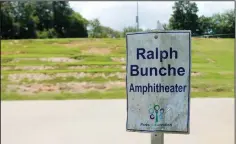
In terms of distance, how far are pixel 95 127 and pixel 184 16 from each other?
3742 mm

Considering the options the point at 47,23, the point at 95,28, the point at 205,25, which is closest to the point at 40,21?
the point at 47,23

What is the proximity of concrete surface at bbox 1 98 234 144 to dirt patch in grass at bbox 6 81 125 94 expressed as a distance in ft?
6.00

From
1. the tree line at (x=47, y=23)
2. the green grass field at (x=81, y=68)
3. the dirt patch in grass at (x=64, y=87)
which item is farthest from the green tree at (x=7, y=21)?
the dirt patch in grass at (x=64, y=87)

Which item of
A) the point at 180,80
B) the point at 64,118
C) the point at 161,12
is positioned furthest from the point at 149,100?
the point at 161,12

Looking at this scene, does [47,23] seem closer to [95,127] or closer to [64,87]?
[64,87]

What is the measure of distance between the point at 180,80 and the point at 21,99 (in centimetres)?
593

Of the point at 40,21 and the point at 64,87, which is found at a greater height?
the point at 40,21

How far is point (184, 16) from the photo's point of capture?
6906 mm

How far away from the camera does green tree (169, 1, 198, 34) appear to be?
6.77 meters

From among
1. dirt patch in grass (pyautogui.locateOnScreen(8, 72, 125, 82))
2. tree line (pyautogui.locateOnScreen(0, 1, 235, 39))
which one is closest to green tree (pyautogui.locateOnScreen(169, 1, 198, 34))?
tree line (pyautogui.locateOnScreen(0, 1, 235, 39))

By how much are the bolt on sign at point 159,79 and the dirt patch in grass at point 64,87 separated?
5.74 meters

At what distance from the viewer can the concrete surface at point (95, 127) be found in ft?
10.2

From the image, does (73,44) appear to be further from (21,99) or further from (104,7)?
(21,99)

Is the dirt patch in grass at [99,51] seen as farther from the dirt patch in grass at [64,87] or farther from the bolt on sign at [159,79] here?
the bolt on sign at [159,79]
